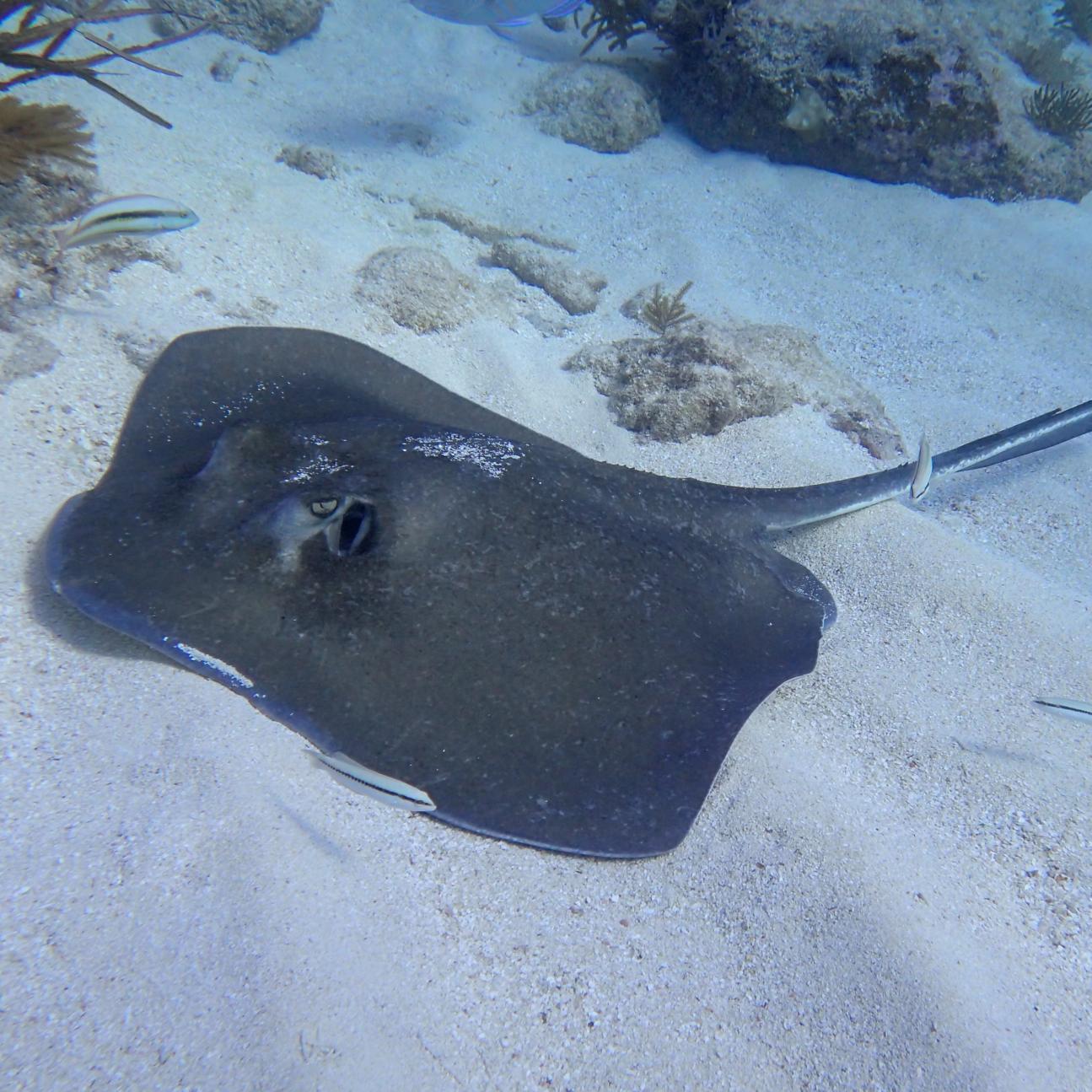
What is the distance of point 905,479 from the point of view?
4422 millimetres

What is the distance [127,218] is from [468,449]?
2.46 m

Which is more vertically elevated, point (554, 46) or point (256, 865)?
point (554, 46)

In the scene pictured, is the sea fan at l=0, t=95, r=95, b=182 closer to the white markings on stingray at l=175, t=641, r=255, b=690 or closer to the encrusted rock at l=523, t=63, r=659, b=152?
the white markings on stingray at l=175, t=641, r=255, b=690

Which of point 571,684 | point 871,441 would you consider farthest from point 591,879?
point 871,441

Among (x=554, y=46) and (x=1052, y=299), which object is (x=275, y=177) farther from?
(x=1052, y=299)

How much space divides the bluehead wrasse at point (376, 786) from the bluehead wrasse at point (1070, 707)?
2.87 meters

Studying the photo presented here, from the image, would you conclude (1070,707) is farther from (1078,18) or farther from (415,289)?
(1078,18)

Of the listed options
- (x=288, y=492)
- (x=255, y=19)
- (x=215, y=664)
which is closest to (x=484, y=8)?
(x=255, y=19)

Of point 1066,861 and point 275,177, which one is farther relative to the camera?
point 275,177

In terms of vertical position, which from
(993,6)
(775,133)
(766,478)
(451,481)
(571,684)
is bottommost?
(766,478)

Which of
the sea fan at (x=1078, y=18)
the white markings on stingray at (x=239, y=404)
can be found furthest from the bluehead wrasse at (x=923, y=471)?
the sea fan at (x=1078, y=18)

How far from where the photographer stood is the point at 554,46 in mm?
10953

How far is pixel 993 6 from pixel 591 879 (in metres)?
19.2

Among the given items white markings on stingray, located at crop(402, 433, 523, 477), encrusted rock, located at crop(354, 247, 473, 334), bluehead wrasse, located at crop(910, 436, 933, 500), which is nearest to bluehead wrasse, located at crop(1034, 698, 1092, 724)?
bluehead wrasse, located at crop(910, 436, 933, 500)
